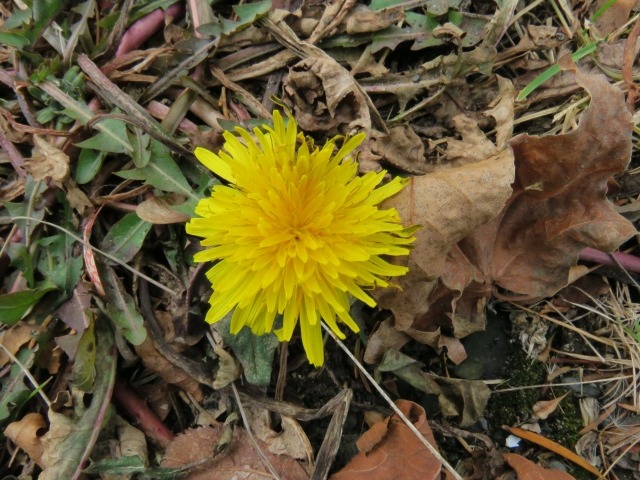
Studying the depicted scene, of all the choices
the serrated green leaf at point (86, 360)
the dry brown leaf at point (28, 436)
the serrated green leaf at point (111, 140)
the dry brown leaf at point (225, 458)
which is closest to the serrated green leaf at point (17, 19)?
the serrated green leaf at point (111, 140)

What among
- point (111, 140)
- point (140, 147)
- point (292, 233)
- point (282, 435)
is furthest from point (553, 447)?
point (111, 140)

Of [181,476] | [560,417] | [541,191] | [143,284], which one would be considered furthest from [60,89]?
[560,417]

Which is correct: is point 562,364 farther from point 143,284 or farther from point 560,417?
point 143,284

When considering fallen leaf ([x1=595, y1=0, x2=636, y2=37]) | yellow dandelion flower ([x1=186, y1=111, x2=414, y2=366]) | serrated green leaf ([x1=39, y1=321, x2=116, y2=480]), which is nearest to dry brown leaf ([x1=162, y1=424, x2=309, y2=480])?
serrated green leaf ([x1=39, y1=321, x2=116, y2=480])

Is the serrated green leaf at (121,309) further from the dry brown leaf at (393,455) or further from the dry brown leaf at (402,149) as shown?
the dry brown leaf at (402,149)

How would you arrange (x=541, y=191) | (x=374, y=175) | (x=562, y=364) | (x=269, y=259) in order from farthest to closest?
(x=562, y=364) → (x=541, y=191) → (x=374, y=175) → (x=269, y=259)

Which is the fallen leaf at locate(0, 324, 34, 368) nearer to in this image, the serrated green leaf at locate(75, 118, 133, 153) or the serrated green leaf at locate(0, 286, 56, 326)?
the serrated green leaf at locate(0, 286, 56, 326)

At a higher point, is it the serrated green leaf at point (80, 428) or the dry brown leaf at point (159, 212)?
the dry brown leaf at point (159, 212)
